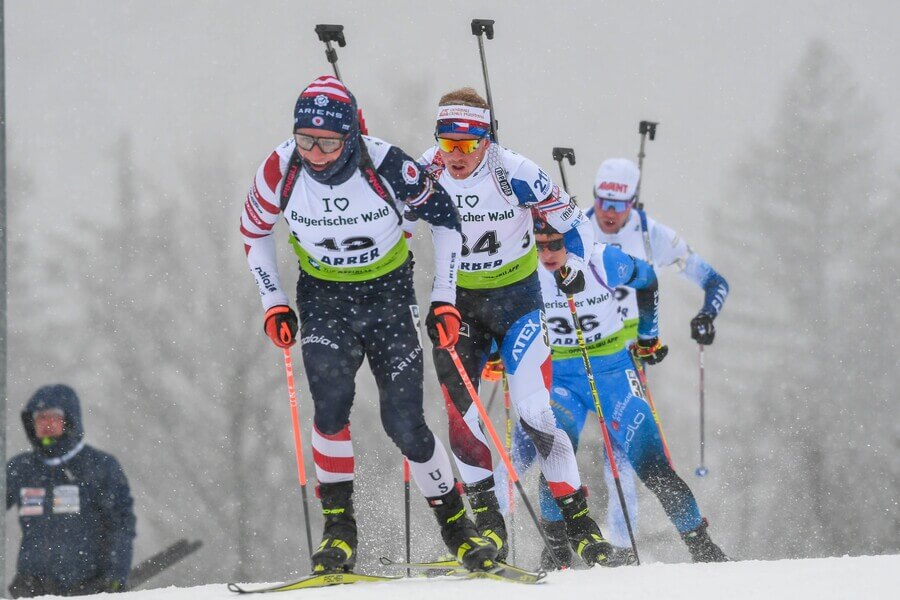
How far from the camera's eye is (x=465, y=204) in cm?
669

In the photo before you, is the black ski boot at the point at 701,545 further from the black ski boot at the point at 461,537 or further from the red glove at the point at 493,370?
the black ski boot at the point at 461,537

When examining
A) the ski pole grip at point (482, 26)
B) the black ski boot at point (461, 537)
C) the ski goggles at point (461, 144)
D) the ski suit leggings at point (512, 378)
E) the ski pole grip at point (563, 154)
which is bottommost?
the black ski boot at point (461, 537)

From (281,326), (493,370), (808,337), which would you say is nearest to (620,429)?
(493,370)

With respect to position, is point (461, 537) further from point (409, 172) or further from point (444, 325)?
point (409, 172)

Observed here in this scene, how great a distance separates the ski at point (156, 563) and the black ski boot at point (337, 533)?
7.54 ft

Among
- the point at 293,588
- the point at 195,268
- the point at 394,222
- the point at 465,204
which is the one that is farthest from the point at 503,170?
the point at 195,268

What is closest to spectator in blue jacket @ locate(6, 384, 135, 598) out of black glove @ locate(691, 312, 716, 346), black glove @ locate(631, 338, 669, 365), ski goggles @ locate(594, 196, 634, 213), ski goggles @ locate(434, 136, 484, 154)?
ski goggles @ locate(434, 136, 484, 154)

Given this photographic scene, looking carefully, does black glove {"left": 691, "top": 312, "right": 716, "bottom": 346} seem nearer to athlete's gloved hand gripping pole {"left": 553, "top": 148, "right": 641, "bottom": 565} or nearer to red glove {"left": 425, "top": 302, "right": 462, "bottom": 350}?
athlete's gloved hand gripping pole {"left": 553, "top": 148, "right": 641, "bottom": 565}

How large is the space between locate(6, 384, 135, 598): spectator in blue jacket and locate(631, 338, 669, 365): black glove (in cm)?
394

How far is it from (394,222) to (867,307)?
19.7m

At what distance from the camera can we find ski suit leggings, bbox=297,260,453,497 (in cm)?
552

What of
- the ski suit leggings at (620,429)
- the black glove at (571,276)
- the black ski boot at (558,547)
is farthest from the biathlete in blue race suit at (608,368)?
the black glove at (571,276)

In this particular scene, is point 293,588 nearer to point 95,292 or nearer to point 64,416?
point 64,416

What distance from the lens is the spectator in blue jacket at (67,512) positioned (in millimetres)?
6824
